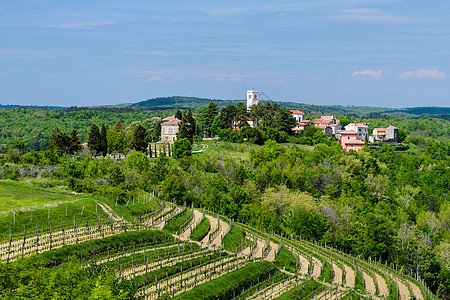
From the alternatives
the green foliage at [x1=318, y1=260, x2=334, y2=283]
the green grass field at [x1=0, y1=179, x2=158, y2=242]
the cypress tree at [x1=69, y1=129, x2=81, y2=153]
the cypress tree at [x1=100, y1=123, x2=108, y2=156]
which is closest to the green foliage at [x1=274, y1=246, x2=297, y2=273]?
the green foliage at [x1=318, y1=260, x2=334, y2=283]

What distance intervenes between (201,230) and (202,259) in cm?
1018

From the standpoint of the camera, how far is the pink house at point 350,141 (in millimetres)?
129375

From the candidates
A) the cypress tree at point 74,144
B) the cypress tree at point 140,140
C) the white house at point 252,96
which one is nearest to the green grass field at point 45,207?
the cypress tree at point 74,144

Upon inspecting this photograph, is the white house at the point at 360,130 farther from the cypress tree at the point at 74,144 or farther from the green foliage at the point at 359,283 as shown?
the green foliage at the point at 359,283

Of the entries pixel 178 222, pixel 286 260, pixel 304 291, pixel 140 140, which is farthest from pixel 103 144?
pixel 304 291

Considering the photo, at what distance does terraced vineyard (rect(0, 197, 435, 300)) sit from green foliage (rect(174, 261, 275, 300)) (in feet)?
0.26

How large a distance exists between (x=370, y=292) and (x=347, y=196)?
1532 inches

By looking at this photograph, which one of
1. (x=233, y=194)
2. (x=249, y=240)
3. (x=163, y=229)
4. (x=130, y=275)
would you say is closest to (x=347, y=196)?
(x=233, y=194)

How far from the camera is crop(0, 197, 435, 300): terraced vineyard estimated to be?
36031mm

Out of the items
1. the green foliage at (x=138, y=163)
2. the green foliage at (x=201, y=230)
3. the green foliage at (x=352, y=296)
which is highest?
the green foliage at (x=138, y=163)

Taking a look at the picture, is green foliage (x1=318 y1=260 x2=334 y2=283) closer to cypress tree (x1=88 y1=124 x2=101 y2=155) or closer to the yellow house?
cypress tree (x1=88 y1=124 x2=101 y2=155)

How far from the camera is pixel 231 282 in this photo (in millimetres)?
38656

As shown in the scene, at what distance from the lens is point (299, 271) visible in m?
47.1

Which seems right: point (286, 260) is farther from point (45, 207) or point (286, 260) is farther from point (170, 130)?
point (170, 130)
